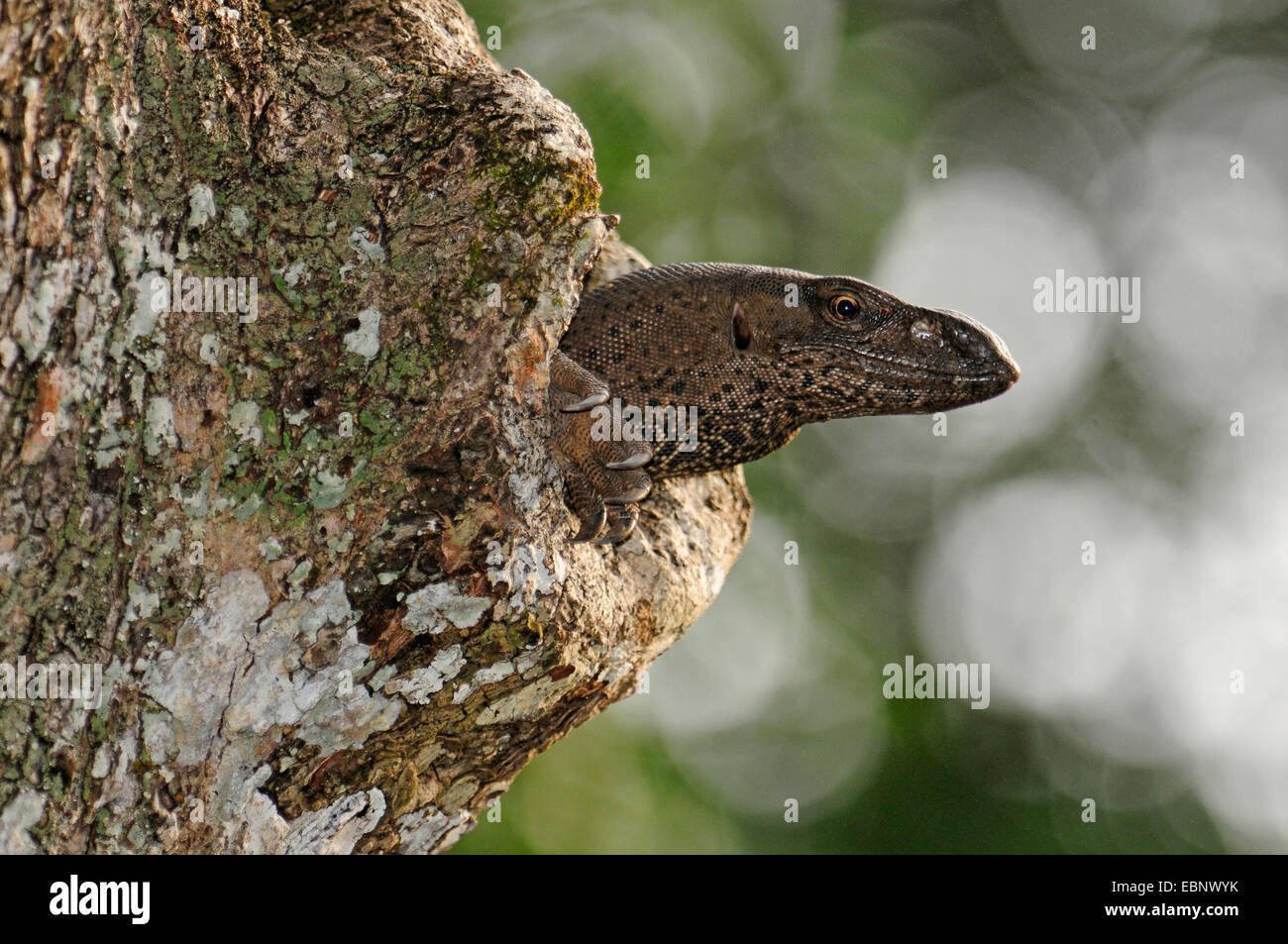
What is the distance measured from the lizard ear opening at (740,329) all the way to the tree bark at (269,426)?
854 millimetres

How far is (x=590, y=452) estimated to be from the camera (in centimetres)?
411

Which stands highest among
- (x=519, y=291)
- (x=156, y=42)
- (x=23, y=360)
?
(x=156, y=42)

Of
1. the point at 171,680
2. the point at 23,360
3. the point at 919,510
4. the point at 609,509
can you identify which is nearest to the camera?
the point at 23,360

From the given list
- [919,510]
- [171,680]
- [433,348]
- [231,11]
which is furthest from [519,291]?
A: [919,510]

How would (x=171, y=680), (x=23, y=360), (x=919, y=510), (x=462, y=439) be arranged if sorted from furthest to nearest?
(x=919, y=510) < (x=462, y=439) < (x=171, y=680) < (x=23, y=360)

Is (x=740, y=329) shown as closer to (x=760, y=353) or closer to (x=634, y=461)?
(x=760, y=353)

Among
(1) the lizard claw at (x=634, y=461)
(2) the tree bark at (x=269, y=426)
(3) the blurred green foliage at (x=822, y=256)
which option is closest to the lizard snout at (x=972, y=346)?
(1) the lizard claw at (x=634, y=461)

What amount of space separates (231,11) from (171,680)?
6.95ft

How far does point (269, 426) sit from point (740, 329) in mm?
1903

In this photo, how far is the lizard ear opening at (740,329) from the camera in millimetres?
4539

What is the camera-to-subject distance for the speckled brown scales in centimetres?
445

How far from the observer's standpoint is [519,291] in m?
3.71

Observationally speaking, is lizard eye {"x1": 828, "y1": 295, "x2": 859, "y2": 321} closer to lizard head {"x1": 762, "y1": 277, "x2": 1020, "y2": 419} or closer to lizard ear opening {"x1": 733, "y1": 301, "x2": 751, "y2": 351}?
lizard head {"x1": 762, "y1": 277, "x2": 1020, "y2": 419}

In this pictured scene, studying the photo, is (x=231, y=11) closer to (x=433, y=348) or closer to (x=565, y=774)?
(x=433, y=348)
